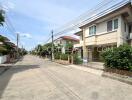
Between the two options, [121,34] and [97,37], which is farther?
[97,37]

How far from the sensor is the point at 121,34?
20.6 meters

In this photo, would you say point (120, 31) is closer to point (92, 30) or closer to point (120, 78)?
point (92, 30)

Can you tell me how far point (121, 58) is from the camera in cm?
1252

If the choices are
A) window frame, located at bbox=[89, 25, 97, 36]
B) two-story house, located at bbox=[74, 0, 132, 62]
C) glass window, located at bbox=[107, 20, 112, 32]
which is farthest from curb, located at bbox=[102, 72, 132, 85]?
window frame, located at bbox=[89, 25, 97, 36]

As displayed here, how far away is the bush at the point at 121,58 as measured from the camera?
12.1 meters

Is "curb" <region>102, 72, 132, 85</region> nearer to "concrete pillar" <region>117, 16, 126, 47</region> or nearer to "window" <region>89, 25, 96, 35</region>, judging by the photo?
"concrete pillar" <region>117, 16, 126, 47</region>

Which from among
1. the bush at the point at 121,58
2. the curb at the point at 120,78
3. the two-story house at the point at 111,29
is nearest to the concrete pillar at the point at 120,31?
the two-story house at the point at 111,29

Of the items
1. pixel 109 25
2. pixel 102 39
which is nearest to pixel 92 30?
pixel 102 39

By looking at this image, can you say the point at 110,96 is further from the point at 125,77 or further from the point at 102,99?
the point at 125,77

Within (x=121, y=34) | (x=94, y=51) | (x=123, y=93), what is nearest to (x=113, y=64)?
(x=123, y=93)

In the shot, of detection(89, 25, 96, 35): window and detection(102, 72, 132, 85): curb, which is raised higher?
detection(89, 25, 96, 35): window

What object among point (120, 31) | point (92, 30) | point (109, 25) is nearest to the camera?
point (120, 31)

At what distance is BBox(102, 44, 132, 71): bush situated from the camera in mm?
12141

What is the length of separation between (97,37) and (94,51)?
15.5 feet
